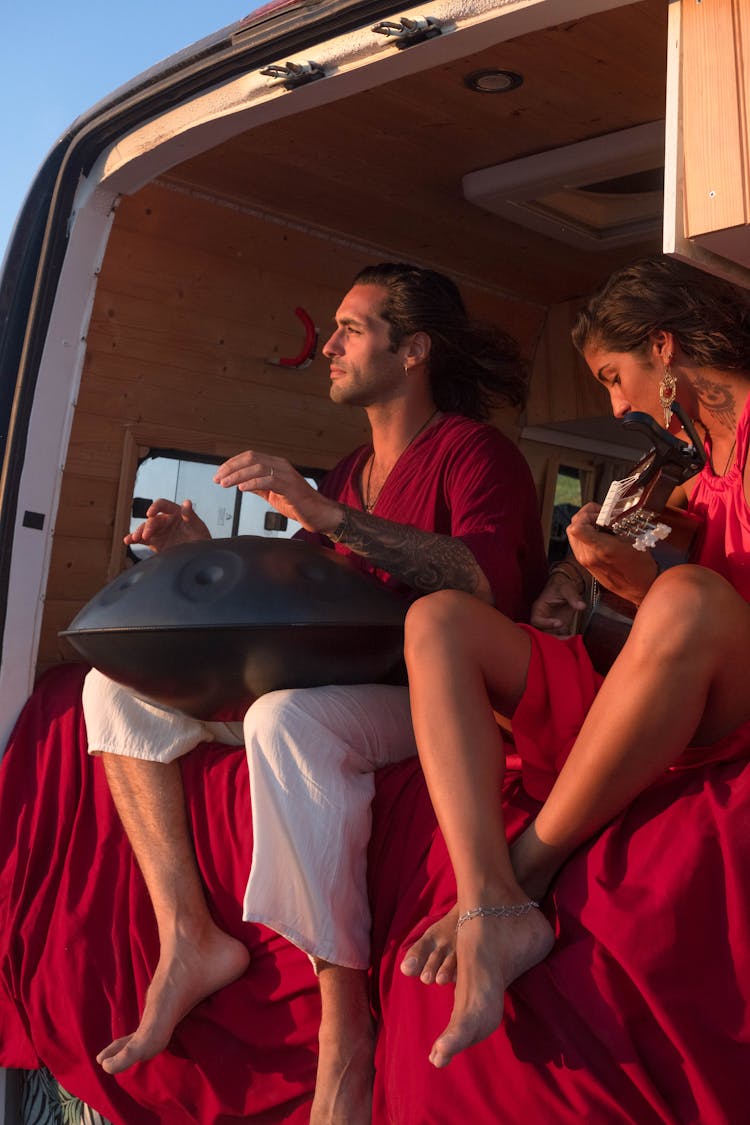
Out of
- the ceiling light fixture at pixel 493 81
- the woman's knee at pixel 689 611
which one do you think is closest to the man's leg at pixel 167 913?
the woman's knee at pixel 689 611

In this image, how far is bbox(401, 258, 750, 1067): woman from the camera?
5.43ft

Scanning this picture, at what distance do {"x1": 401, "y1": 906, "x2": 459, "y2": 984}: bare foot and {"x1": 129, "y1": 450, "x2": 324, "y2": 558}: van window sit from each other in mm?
2176

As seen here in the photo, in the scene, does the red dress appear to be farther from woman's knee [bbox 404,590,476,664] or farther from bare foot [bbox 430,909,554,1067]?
bare foot [bbox 430,909,554,1067]

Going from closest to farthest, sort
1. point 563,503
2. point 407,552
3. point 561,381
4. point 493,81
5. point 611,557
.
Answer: point 611,557 < point 407,552 < point 493,81 < point 561,381 < point 563,503

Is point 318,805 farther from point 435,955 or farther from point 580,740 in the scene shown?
point 580,740

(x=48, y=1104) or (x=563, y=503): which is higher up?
(x=563, y=503)

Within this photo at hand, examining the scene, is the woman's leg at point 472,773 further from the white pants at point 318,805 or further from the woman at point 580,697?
the white pants at point 318,805

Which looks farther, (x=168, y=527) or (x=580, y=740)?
(x=168, y=527)

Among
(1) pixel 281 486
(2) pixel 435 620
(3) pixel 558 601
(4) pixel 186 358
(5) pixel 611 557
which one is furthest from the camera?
(4) pixel 186 358

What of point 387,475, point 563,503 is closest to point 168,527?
point 387,475

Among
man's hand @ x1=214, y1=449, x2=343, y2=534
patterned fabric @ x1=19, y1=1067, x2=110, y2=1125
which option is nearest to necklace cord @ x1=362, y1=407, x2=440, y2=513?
man's hand @ x1=214, y1=449, x2=343, y2=534

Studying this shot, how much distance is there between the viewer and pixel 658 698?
5.44 feet

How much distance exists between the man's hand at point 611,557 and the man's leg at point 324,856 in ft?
1.82

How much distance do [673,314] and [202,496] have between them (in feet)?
6.67
